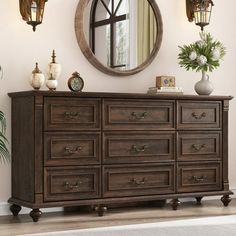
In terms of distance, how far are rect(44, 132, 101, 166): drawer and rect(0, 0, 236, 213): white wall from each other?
18.1 inches

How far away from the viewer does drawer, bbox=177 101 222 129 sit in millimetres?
5117

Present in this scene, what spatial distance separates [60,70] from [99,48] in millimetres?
437

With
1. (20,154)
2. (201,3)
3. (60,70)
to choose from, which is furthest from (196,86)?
(20,154)

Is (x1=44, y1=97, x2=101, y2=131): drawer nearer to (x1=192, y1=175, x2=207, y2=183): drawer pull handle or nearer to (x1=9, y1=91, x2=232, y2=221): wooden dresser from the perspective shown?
(x1=9, y1=91, x2=232, y2=221): wooden dresser

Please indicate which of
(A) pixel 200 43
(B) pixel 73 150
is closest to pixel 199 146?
(A) pixel 200 43

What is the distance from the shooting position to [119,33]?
5.29m

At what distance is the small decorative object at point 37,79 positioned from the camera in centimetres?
477

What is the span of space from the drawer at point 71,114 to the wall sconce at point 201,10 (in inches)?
52.5

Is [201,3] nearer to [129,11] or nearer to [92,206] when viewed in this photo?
[129,11]

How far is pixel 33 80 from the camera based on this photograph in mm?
4777

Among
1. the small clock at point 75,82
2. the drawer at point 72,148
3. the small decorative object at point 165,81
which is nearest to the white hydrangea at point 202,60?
the small decorative object at point 165,81

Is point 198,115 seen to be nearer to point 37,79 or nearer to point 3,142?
point 37,79

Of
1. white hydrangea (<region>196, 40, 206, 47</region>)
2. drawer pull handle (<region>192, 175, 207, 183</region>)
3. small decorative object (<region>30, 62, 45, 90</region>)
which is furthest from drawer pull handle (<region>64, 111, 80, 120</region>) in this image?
white hydrangea (<region>196, 40, 206, 47</region>)

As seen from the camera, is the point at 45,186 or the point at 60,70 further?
the point at 60,70
